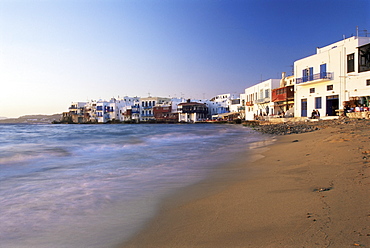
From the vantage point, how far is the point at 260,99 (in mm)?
44344

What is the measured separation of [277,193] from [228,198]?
0.76m

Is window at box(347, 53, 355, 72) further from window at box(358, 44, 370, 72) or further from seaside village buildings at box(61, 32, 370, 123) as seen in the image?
window at box(358, 44, 370, 72)

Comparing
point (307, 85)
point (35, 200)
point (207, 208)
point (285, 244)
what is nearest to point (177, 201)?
point (207, 208)

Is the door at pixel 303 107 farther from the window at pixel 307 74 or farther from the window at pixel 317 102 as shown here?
the window at pixel 307 74

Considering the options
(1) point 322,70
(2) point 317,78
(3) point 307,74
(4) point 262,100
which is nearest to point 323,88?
(2) point 317,78

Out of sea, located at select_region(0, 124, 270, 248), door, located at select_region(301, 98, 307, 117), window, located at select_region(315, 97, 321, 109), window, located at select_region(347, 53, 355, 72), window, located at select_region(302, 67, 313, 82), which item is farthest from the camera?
door, located at select_region(301, 98, 307, 117)

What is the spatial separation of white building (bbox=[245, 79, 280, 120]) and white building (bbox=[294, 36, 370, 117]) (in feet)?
32.8

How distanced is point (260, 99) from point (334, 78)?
19.3 meters

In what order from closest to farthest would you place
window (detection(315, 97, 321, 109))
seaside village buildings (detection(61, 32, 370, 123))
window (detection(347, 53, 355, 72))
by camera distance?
seaside village buildings (detection(61, 32, 370, 123)) < window (detection(347, 53, 355, 72)) < window (detection(315, 97, 321, 109))

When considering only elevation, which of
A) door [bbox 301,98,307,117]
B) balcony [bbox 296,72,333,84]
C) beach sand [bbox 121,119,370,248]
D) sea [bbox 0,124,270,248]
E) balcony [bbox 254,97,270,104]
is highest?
balcony [bbox 296,72,333,84]

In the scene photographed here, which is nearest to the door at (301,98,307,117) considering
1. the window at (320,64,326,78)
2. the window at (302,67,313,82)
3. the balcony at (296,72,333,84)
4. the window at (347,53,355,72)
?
the balcony at (296,72,333,84)

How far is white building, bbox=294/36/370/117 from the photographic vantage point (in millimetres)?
22203

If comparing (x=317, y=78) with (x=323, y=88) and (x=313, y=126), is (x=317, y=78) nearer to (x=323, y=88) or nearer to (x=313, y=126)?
(x=323, y=88)

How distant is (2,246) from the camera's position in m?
3.07
